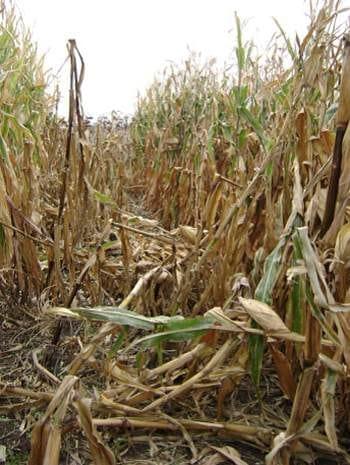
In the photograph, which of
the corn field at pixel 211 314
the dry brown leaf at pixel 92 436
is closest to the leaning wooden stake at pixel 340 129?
the corn field at pixel 211 314

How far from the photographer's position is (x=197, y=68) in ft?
12.9

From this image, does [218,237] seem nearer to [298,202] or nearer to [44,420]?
[298,202]

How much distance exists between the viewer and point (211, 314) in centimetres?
77

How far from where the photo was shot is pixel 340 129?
0.71 m

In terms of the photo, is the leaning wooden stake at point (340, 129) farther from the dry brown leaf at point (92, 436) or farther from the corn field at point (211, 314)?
the dry brown leaf at point (92, 436)

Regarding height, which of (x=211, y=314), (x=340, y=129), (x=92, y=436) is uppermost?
(x=340, y=129)

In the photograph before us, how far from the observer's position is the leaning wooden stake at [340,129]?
0.68 meters

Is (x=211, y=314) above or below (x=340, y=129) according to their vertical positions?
below

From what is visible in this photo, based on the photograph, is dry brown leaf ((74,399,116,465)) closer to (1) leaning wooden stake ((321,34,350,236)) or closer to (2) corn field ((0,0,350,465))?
(2) corn field ((0,0,350,465))

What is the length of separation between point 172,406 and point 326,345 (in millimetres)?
322

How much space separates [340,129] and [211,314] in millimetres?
314

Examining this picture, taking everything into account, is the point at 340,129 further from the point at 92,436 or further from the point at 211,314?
the point at 92,436

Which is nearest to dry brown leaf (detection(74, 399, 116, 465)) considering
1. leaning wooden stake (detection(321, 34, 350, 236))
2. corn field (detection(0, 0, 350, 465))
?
corn field (detection(0, 0, 350, 465))

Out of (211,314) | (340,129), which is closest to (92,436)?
(211,314)
